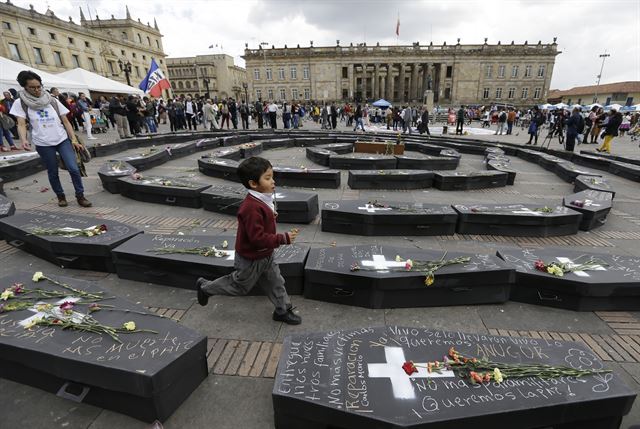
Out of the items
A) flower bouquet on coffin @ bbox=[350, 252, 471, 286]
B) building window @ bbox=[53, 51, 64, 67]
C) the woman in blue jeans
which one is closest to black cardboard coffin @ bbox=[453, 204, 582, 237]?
flower bouquet on coffin @ bbox=[350, 252, 471, 286]

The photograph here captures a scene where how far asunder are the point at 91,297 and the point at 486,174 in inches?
346

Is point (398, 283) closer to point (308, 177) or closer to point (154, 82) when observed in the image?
point (308, 177)

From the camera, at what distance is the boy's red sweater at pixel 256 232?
2553 millimetres

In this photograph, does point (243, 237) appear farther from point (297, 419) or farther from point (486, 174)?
point (486, 174)

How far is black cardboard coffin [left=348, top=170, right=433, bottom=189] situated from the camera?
8164mm

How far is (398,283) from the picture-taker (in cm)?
326

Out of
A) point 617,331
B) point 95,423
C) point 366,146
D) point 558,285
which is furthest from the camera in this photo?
point 366,146

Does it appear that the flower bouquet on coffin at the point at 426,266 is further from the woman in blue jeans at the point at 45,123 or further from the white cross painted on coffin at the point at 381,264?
the woman in blue jeans at the point at 45,123

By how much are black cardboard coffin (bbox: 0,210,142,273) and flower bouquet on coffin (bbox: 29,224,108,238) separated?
0.20 ft

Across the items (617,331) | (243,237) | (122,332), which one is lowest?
(617,331)

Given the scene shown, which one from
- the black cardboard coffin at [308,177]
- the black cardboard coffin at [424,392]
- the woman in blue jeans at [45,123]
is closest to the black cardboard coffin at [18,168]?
the woman in blue jeans at [45,123]

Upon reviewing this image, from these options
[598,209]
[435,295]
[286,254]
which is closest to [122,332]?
[286,254]

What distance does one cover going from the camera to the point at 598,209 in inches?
225

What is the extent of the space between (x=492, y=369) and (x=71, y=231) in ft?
16.1
